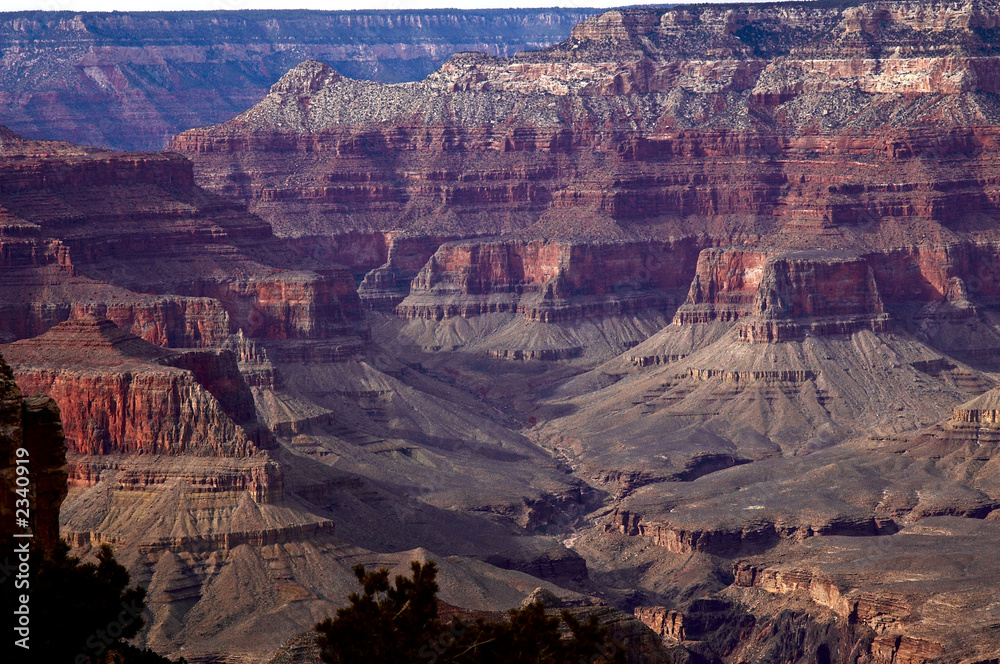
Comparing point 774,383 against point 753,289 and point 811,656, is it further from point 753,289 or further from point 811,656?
point 811,656

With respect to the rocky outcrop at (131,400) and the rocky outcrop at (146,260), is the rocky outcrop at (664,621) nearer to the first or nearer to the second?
the rocky outcrop at (131,400)

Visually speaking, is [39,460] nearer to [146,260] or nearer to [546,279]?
[146,260]

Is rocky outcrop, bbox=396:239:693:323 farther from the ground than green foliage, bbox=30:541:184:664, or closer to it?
closer to it

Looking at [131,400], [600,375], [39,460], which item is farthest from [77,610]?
[600,375]

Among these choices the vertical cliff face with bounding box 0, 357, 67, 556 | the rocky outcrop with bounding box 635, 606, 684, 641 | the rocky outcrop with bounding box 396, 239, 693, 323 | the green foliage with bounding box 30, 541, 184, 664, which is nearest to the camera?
the vertical cliff face with bounding box 0, 357, 67, 556

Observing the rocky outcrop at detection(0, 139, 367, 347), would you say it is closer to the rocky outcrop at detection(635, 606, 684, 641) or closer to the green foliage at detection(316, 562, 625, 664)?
the rocky outcrop at detection(635, 606, 684, 641)

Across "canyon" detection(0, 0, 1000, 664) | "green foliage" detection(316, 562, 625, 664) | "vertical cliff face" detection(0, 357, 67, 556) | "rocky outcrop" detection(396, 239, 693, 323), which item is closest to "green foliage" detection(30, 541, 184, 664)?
"vertical cliff face" detection(0, 357, 67, 556)
